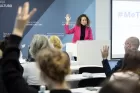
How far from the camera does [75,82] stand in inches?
193

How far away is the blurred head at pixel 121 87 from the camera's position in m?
1.00

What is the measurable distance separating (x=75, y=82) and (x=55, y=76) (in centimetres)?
305

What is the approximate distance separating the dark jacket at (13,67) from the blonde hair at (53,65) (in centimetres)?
28

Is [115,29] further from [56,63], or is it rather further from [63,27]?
[56,63]

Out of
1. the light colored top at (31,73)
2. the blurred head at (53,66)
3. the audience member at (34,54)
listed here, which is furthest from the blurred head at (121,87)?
the light colored top at (31,73)

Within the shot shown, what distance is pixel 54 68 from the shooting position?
190 cm

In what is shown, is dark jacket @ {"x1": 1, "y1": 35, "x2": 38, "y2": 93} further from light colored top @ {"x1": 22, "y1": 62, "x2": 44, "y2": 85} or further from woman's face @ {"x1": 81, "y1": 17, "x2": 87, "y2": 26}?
woman's face @ {"x1": 81, "y1": 17, "x2": 87, "y2": 26}

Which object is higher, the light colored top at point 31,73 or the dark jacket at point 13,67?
the dark jacket at point 13,67

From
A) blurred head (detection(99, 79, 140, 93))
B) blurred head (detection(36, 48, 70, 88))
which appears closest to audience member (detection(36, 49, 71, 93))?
blurred head (detection(36, 48, 70, 88))

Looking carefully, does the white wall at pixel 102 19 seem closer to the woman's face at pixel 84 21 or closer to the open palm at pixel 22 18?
the woman's face at pixel 84 21

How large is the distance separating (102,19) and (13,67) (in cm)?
849

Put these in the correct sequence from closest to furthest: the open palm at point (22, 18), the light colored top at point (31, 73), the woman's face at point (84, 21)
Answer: the open palm at point (22, 18) < the light colored top at point (31, 73) < the woman's face at point (84, 21)

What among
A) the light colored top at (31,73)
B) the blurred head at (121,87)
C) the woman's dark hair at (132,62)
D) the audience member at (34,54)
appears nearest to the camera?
the blurred head at (121,87)

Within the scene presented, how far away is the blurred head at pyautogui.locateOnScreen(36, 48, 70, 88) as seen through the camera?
6.06 feet
